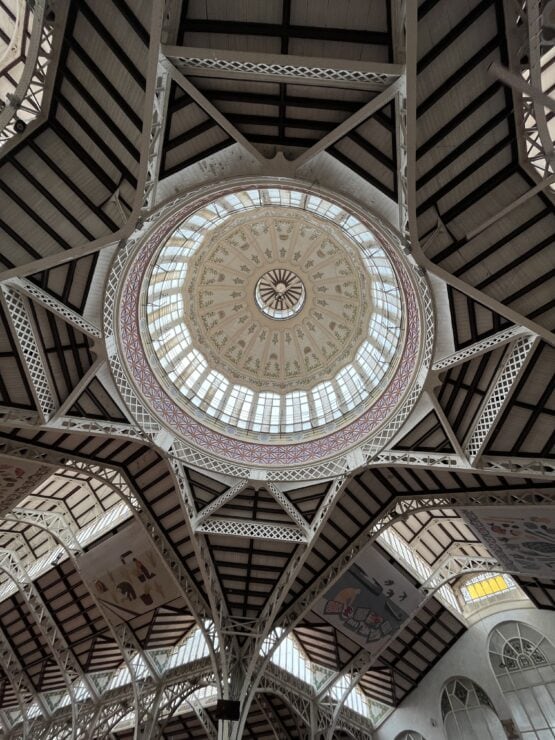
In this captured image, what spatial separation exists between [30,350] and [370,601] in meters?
22.2

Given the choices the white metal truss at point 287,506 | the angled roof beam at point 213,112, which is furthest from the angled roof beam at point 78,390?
the angled roof beam at point 213,112

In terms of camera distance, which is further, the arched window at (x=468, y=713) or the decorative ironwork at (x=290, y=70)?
→ the arched window at (x=468, y=713)

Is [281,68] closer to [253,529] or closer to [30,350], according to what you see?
[30,350]

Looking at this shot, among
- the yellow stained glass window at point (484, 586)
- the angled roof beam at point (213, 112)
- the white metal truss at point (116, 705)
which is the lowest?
the yellow stained glass window at point (484, 586)

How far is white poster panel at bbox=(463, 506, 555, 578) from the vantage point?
19062 mm

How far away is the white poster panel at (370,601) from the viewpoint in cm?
2542

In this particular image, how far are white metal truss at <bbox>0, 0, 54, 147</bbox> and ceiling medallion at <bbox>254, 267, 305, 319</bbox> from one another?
831 inches

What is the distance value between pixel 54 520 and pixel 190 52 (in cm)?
2603

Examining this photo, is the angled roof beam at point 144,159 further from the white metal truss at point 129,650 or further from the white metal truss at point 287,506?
the white metal truss at point 129,650

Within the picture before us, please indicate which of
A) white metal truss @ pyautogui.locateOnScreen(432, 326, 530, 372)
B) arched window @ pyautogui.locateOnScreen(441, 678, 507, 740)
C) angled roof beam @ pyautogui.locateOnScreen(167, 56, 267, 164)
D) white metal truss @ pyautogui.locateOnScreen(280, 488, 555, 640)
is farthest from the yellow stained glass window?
angled roof beam @ pyautogui.locateOnScreen(167, 56, 267, 164)

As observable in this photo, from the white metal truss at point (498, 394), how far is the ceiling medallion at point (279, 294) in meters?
16.5

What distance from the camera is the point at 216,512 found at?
22469mm

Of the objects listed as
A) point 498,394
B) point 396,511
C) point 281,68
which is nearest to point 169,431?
point 396,511

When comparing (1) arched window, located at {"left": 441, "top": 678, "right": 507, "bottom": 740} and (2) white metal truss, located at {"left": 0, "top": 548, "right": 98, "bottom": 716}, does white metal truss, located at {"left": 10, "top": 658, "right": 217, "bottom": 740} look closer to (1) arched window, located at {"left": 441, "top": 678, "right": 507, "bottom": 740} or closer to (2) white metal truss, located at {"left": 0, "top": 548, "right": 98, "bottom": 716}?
(2) white metal truss, located at {"left": 0, "top": 548, "right": 98, "bottom": 716}
